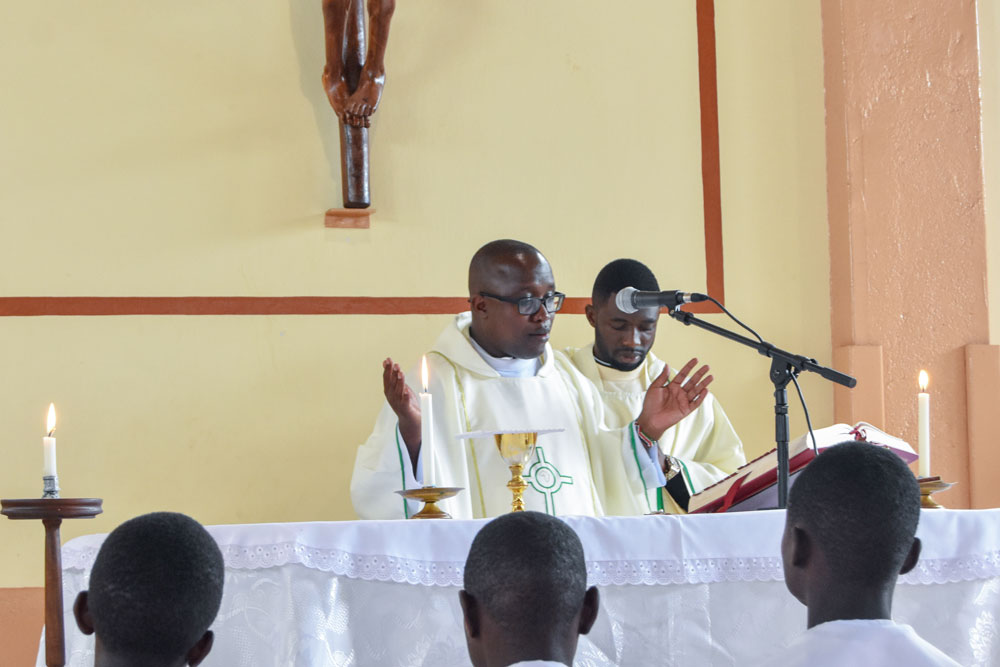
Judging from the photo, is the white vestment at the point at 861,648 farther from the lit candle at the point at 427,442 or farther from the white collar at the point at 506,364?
the white collar at the point at 506,364

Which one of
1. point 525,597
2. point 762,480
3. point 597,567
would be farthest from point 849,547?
point 762,480

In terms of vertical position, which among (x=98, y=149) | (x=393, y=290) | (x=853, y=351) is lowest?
(x=853, y=351)

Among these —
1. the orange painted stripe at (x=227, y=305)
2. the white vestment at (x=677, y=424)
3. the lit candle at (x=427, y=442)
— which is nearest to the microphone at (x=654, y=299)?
the lit candle at (x=427, y=442)

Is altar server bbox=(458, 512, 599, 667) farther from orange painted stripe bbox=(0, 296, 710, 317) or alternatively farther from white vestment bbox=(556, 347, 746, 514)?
orange painted stripe bbox=(0, 296, 710, 317)

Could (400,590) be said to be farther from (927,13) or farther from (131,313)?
(927,13)

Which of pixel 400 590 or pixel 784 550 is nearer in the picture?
pixel 784 550

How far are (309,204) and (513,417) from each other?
1303 millimetres

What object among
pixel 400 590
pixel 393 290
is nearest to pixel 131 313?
pixel 393 290

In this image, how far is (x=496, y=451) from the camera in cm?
433

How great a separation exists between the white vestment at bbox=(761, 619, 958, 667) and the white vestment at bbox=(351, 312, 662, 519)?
198 centimetres

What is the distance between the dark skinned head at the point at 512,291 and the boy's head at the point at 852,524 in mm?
2249

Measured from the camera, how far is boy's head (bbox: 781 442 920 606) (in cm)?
220

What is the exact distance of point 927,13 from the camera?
5512mm

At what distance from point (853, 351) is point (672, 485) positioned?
1.20 meters
